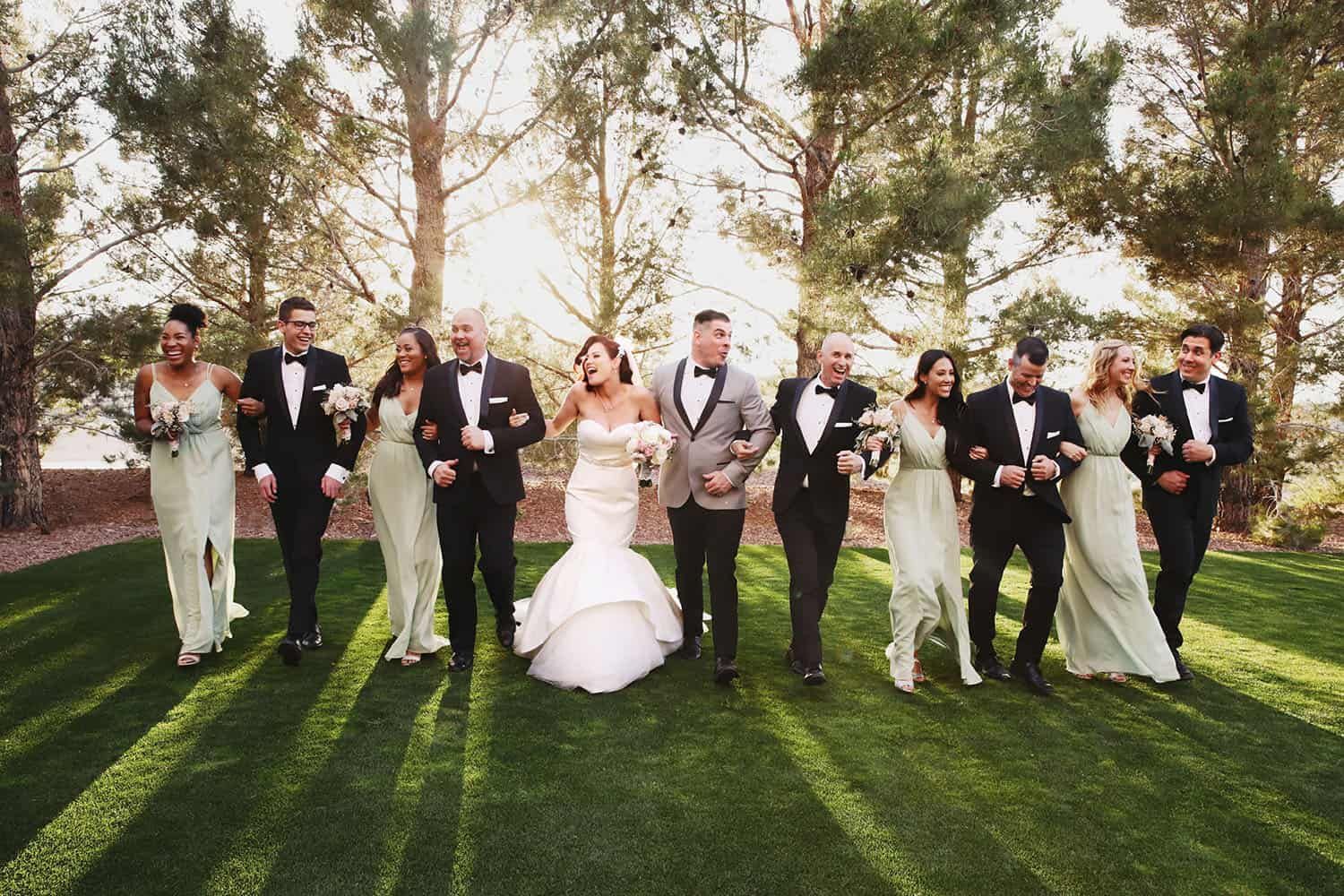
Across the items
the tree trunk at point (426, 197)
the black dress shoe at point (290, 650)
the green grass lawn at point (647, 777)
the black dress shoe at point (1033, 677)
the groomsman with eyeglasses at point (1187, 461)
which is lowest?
the green grass lawn at point (647, 777)

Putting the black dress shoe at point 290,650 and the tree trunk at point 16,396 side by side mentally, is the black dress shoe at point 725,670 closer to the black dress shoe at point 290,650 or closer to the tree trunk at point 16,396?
the black dress shoe at point 290,650

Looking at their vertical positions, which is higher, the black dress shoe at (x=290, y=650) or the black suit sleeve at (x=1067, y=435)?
the black suit sleeve at (x=1067, y=435)

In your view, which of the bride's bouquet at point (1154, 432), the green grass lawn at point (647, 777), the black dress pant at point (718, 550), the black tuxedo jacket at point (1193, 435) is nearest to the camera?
the green grass lawn at point (647, 777)

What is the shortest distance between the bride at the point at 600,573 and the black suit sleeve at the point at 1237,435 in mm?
3343

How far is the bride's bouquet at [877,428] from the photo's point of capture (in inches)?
164

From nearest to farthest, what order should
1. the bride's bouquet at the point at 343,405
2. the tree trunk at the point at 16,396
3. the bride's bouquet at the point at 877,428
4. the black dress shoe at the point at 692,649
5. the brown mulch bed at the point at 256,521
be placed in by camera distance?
the bride's bouquet at the point at 877,428 → the bride's bouquet at the point at 343,405 → the black dress shoe at the point at 692,649 → the brown mulch bed at the point at 256,521 → the tree trunk at the point at 16,396

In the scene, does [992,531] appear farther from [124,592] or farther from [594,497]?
[124,592]

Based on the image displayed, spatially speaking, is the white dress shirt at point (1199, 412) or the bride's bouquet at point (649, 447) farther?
the white dress shirt at point (1199, 412)

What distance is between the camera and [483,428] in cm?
448

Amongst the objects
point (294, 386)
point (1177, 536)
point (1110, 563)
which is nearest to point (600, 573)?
point (294, 386)

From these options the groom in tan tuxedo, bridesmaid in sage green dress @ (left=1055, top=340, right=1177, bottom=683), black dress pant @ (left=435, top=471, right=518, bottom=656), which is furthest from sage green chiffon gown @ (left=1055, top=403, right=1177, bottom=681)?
black dress pant @ (left=435, top=471, right=518, bottom=656)

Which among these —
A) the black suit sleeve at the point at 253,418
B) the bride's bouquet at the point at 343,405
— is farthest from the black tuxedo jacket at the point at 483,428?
the black suit sleeve at the point at 253,418

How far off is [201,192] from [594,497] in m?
6.06

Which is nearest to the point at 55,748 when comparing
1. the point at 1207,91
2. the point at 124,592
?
the point at 124,592
